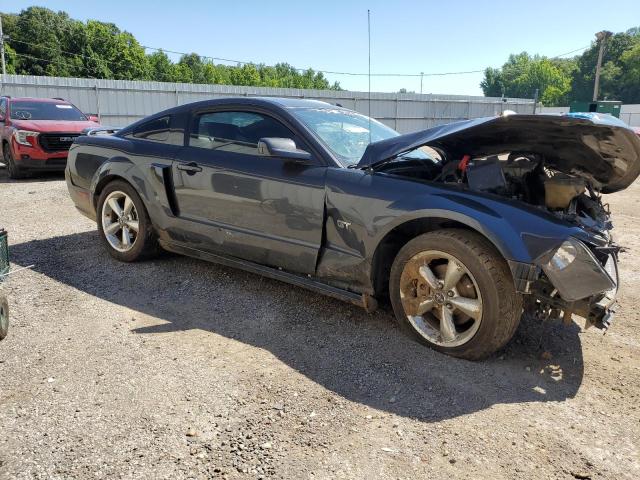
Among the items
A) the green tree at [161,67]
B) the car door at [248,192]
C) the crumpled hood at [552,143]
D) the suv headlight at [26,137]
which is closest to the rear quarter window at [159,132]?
the car door at [248,192]

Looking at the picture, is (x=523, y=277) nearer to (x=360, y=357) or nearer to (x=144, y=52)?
(x=360, y=357)

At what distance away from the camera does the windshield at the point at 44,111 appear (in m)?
11.2

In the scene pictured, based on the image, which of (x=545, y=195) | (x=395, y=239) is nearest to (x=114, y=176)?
(x=395, y=239)

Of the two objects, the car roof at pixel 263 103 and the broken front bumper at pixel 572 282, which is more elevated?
the car roof at pixel 263 103

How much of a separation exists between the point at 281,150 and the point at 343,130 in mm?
801

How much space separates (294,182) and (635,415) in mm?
2512

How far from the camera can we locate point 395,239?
3551 mm

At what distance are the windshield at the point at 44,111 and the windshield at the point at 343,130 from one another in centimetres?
931

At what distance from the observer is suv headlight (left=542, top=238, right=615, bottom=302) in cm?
277

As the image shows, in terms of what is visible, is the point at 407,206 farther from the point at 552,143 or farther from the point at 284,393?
the point at 284,393

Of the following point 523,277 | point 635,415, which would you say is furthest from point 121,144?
point 635,415

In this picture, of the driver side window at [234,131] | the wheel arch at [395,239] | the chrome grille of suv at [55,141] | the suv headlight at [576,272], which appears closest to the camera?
the suv headlight at [576,272]

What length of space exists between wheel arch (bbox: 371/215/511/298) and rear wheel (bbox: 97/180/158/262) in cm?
236

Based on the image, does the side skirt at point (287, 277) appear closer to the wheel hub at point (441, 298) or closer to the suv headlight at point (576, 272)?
the wheel hub at point (441, 298)
